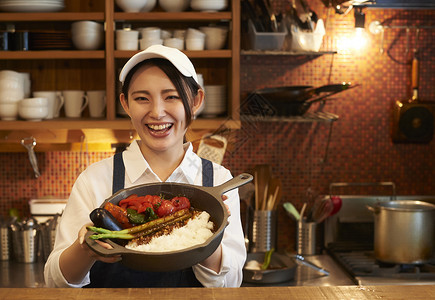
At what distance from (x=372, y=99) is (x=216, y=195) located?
2126 mm

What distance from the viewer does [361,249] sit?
3037 mm

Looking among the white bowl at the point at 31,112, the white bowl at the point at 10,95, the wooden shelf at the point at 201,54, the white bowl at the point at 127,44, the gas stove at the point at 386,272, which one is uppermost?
the white bowl at the point at 127,44

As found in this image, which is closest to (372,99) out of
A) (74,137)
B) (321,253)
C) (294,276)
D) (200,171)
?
(321,253)

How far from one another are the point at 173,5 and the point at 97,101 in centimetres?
59

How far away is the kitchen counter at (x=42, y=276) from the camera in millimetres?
2578

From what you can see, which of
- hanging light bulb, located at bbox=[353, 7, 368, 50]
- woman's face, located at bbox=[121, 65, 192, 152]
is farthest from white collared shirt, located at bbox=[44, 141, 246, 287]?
hanging light bulb, located at bbox=[353, 7, 368, 50]

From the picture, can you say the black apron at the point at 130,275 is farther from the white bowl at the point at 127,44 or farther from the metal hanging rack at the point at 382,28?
the metal hanging rack at the point at 382,28

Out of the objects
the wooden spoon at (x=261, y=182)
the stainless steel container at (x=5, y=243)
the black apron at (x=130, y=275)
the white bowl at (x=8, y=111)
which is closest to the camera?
the black apron at (x=130, y=275)

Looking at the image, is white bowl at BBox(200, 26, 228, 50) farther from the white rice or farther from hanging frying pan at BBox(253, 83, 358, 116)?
the white rice

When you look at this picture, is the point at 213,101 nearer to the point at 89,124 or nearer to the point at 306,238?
the point at 89,124

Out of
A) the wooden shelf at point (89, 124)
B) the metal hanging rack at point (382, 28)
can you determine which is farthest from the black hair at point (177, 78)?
the metal hanging rack at point (382, 28)

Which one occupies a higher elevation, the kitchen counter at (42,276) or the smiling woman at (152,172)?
the smiling woman at (152,172)

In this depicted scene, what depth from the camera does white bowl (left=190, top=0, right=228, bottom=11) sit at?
2658mm

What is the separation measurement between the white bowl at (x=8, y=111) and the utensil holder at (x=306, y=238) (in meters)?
1.53
